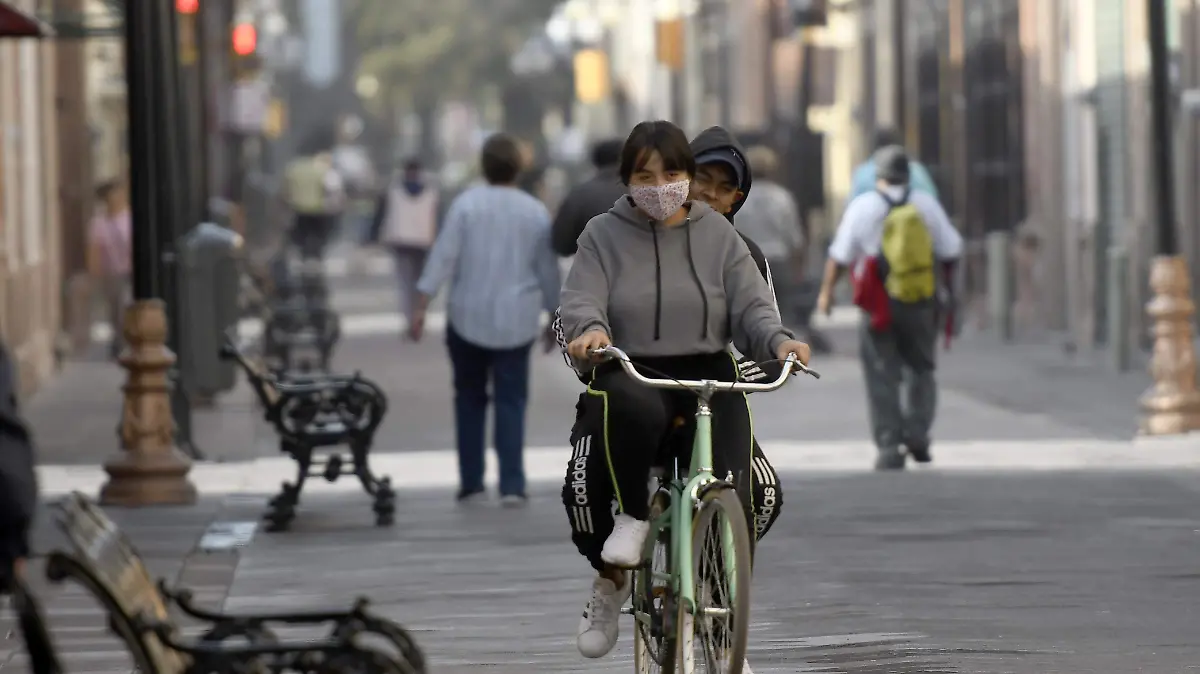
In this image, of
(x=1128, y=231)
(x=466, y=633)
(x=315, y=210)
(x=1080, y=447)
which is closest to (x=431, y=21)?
(x=315, y=210)

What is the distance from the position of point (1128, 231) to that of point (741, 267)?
16.4 m

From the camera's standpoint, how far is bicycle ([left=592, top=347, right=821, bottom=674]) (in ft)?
23.4

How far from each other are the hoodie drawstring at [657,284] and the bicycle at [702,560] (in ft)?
0.75

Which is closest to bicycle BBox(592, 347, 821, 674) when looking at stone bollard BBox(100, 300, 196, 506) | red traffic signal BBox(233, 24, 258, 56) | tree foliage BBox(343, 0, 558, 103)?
stone bollard BBox(100, 300, 196, 506)

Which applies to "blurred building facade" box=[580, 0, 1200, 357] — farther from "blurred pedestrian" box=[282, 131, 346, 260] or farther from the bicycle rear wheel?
the bicycle rear wheel

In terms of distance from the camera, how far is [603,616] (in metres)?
7.85

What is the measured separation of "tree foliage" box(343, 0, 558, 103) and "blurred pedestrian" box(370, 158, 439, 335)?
46553 millimetres

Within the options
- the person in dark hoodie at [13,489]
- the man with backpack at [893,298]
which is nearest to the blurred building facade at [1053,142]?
the man with backpack at [893,298]

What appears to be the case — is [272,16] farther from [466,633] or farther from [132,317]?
[466,633]

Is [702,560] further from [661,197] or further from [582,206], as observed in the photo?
[582,206]

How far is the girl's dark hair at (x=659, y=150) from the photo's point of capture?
7672 millimetres

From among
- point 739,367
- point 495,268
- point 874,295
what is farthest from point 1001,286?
point 739,367

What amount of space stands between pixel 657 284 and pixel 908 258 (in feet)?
23.5

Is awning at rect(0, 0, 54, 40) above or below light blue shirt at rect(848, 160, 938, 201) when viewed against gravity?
above
